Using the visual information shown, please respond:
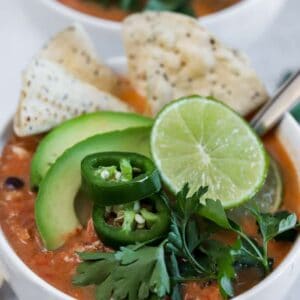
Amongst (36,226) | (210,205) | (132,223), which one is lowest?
(36,226)

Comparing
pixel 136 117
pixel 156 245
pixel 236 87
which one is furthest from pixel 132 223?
pixel 236 87

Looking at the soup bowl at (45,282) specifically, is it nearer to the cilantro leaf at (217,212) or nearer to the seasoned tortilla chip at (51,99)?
the cilantro leaf at (217,212)

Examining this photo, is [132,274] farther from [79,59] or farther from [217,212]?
[79,59]

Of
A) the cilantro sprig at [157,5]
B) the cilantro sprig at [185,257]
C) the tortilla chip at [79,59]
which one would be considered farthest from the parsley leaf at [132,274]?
the cilantro sprig at [157,5]

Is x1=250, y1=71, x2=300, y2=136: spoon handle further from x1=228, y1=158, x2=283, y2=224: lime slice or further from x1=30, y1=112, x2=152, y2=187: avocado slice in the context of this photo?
x1=30, y1=112, x2=152, y2=187: avocado slice

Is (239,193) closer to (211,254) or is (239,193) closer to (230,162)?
(230,162)

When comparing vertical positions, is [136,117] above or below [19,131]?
above

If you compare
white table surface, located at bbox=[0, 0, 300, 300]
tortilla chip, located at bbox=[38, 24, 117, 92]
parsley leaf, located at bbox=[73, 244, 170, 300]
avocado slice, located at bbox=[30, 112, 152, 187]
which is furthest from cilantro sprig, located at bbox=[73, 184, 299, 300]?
white table surface, located at bbox=[0, 0, 300, 300]
